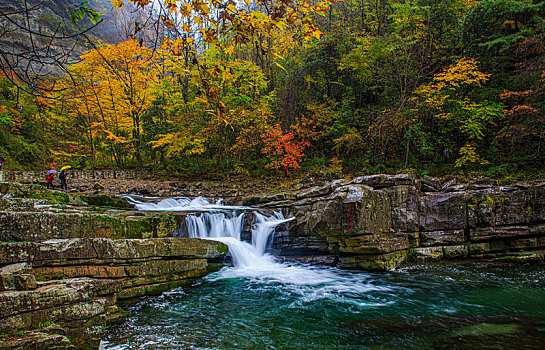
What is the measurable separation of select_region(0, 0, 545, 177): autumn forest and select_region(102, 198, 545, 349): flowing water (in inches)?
327

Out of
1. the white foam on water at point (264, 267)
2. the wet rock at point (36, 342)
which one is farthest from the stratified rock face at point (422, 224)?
the wet rock at point (36, 342)

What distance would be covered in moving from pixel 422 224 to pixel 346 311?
5.10 meters

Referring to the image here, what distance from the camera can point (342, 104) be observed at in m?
18.9

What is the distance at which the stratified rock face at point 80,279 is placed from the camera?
3770mm

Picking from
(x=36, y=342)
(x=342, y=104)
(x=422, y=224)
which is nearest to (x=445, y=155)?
(x=342, y=104)

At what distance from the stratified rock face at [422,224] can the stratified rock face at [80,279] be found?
4.35m

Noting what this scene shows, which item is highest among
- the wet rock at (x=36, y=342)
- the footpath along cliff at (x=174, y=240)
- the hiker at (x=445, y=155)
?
the hiker at (x=445, y=155)

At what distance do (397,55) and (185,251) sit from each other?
1547 cm

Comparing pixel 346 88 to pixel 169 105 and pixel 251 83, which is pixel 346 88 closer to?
pixel 251 83

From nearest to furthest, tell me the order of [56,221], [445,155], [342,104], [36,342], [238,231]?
[36,342], [56,221], [238,231], [445,155], [342,104]

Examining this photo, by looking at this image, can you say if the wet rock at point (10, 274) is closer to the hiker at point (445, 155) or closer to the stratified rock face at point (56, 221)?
the stratified rock face at point (56, 221)

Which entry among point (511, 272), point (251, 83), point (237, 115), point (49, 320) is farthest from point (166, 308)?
point (251, 83)

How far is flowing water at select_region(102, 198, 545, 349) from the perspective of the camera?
14.7ft

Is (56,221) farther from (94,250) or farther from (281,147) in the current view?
(281,147)
